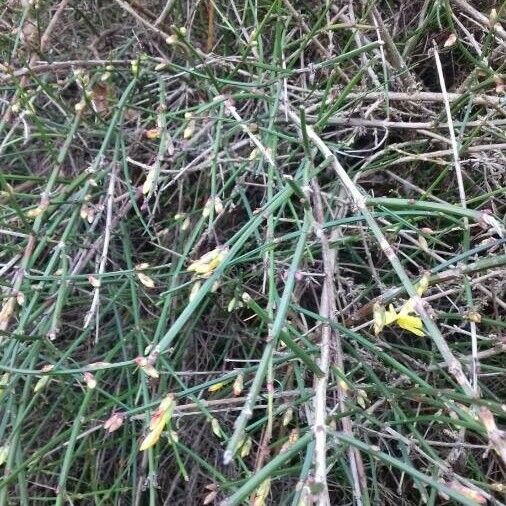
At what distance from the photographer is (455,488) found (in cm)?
72

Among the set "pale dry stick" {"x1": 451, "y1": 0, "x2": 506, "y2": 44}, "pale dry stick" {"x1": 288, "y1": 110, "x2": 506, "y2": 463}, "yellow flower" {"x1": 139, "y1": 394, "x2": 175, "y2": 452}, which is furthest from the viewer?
"pale dry stick" {"x1": 451, "y1": 0, "x2": 506, "y2": 44}

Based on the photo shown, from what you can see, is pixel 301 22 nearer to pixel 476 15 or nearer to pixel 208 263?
pixel 476 15

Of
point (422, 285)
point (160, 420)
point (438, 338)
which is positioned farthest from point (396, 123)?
point (160, 420)

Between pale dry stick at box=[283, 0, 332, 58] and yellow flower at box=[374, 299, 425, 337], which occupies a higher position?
pale dry stick at box=[283, 0, 332, 58]

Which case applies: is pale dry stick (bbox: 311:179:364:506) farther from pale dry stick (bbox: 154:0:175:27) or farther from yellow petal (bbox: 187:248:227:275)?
pale dry stick (bbox: 154:0:175:27)

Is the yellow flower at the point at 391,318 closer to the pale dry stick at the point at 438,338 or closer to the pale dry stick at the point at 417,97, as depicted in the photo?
the pale dry stick at the point at 438,338

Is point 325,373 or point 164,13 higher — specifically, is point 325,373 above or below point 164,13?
below

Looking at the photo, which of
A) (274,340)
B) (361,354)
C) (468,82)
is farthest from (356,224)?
(274,340)

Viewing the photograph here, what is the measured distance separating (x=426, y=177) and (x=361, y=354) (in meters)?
0.45

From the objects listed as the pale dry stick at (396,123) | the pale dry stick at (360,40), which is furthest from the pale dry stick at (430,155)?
the pale dry stick at (360,40)

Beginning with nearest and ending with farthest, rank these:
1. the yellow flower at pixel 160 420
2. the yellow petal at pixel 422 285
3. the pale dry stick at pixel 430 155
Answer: the yellow flower at pixel 160 420, the yellow petal at pixel 422 285, the pale dry stick at pixel 430 155

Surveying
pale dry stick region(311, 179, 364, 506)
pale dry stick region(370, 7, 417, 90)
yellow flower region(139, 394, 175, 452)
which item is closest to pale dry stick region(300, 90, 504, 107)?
pale dry stick region(370, 7, 417, 90)

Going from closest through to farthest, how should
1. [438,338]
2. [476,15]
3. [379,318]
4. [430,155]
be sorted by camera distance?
[438,338] < [379,318] < [430,155] < [476,15]

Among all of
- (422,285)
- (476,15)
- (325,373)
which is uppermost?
(476,15)
